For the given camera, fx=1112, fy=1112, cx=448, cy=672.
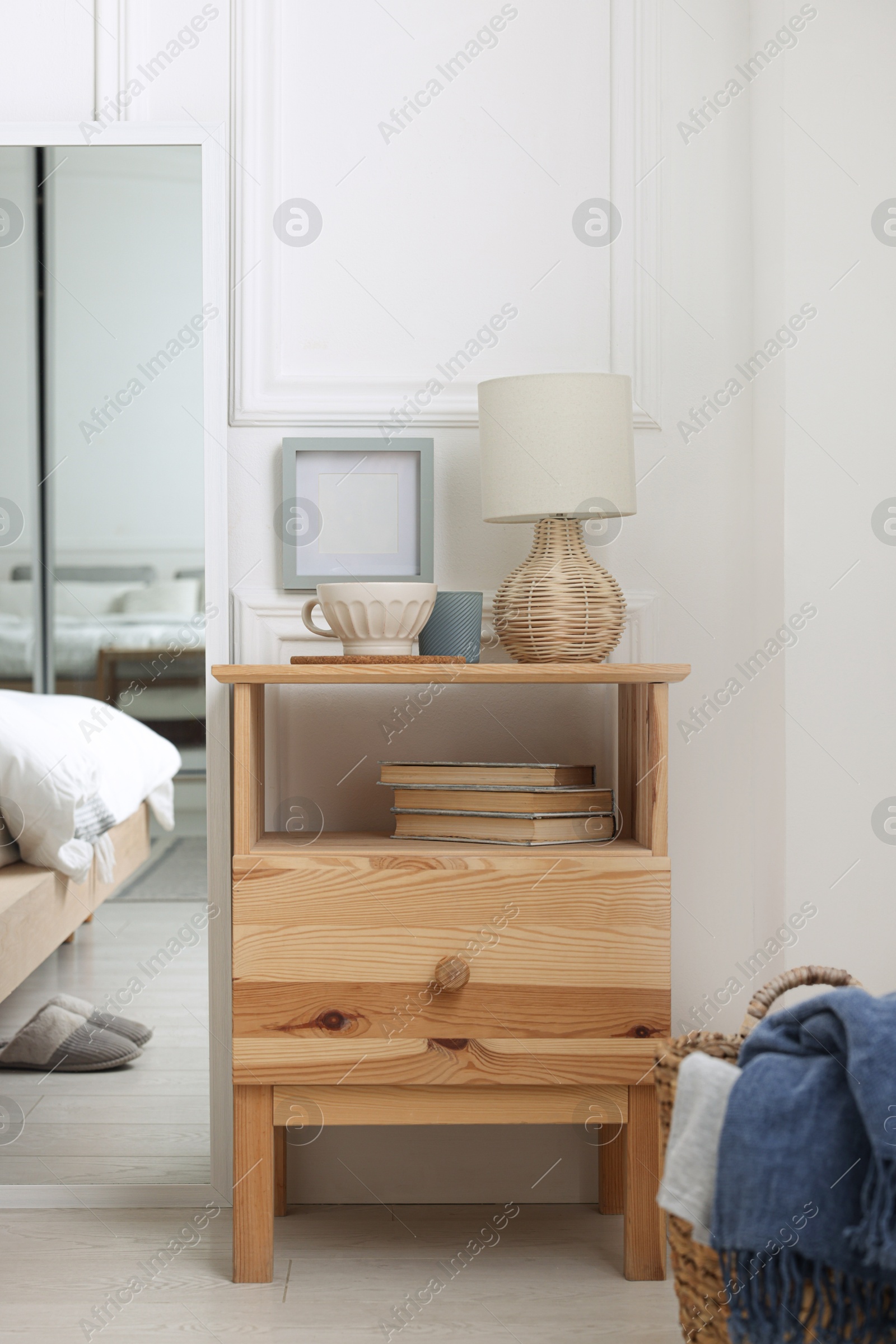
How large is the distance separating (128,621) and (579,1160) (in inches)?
43.8

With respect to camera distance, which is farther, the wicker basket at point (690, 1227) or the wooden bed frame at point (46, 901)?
the wooden bed frame at point (46, 901)

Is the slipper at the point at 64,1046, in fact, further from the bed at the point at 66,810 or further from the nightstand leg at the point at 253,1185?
the nightstand leg at the point at 253,1185

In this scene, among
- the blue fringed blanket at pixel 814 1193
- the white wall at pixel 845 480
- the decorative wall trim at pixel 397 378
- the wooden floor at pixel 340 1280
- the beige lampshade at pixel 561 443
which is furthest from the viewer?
the decorative wall trim at pixel 397 378

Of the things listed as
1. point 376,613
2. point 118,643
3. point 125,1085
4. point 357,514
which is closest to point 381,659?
point 376,613

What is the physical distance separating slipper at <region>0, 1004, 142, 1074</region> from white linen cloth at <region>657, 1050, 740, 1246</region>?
0.97m

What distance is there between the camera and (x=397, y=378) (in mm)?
1771

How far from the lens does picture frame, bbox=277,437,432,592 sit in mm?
1768

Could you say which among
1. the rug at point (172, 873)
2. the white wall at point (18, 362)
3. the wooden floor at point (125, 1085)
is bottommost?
the wooden floor at point (125, 1085)

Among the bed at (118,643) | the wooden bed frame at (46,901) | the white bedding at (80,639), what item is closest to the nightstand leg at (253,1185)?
the wooden bed frame at (46,901)

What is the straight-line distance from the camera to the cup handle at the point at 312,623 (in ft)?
5.17

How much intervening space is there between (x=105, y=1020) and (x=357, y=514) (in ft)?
2.91

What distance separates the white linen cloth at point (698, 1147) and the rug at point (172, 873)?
901 mm

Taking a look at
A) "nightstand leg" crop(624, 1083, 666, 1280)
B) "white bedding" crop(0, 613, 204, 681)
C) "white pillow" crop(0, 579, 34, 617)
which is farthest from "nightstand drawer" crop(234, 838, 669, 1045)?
"white pillow" crop(0, 579, 34, 617)

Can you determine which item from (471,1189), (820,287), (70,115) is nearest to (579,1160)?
(471,1189)
